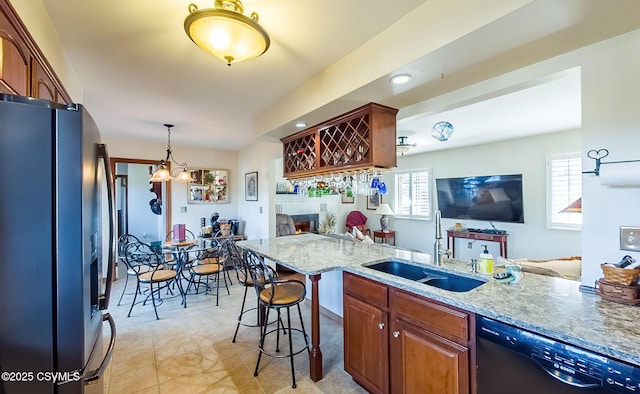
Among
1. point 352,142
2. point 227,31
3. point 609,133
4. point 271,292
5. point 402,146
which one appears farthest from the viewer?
point 402,146

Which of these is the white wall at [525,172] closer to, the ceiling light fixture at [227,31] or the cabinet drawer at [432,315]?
the cabinet drawer at [432,315]

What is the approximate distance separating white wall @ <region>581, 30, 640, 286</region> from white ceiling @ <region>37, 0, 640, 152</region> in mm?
115

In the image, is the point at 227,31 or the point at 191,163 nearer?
the point at 227,31

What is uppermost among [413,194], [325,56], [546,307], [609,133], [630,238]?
[325,56]

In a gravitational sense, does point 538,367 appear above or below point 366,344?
above

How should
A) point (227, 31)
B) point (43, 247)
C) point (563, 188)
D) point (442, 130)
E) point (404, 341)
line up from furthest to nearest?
1. point (563, 188)
2. point (442, 130)
3. point (404, 341)
4. point (227, 31)
5. point (43, 247)

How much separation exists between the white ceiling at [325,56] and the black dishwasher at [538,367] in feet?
4.72

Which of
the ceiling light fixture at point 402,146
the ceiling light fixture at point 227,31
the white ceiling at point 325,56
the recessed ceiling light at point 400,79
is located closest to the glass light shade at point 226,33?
the ceiling light fixture at point 227,31

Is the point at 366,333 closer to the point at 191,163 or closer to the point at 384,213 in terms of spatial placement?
the point at 384,213

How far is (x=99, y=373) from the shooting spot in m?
0.99

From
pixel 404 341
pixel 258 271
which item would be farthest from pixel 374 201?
pixel 404 341

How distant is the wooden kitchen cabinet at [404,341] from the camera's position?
4.71ft

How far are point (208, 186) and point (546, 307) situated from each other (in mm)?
5740

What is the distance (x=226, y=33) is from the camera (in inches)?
52.9
